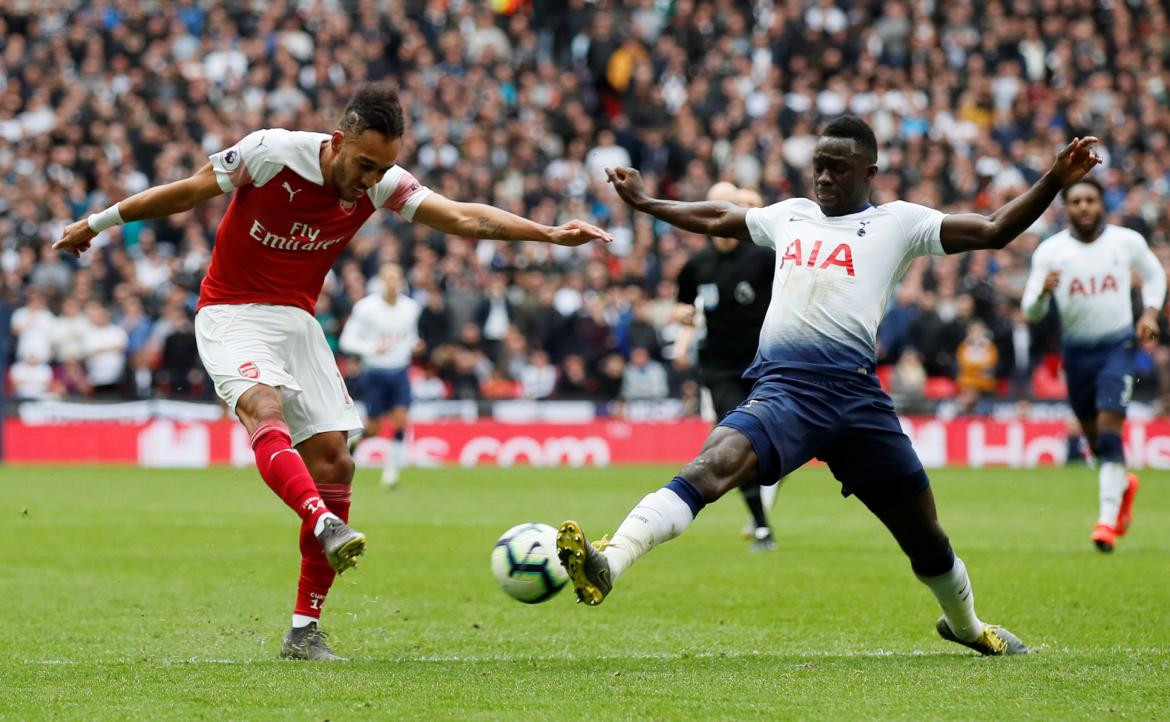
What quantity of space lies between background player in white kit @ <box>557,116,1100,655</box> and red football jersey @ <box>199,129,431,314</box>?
141 centimetres

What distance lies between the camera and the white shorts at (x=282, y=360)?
779 centimetres

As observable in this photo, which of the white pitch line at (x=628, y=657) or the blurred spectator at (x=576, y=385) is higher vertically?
the white pitch line at (x=628, y=657)

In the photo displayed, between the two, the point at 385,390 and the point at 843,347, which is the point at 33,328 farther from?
the point at 843,347

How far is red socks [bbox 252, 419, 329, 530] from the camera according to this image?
7.18 meters

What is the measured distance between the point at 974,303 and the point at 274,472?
67.5 ft

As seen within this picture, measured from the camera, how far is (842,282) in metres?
7.46

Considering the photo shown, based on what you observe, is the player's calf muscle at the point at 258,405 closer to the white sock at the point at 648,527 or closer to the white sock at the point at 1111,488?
the white sock at the point at 648,527

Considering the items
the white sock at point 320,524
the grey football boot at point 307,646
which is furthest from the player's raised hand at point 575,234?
the grey football boot at point 307,646

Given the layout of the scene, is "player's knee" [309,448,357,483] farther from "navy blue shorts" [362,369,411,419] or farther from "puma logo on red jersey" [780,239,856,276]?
"navy blue shorts" [362,369,411,419]

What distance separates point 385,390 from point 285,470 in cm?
1404

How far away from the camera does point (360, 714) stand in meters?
6.15

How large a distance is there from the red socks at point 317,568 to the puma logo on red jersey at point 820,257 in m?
2.42

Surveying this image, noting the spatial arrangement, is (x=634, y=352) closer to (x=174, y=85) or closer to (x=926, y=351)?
(x=926, y=351)

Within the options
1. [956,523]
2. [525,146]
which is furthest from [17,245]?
A: [956,523]
